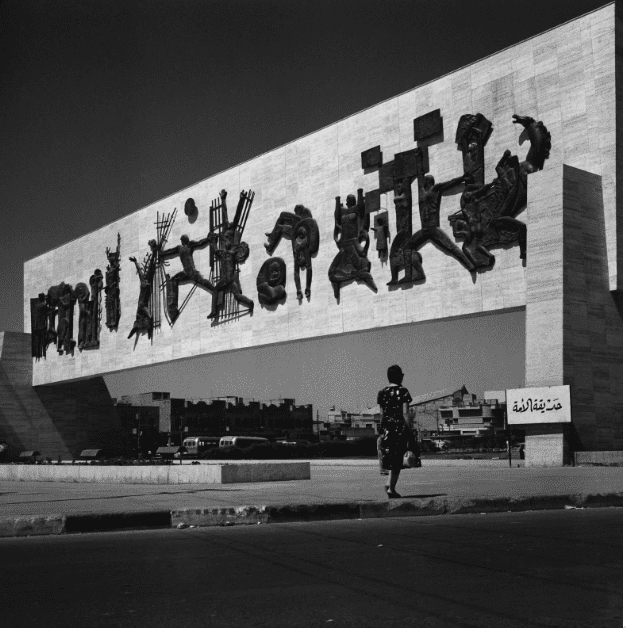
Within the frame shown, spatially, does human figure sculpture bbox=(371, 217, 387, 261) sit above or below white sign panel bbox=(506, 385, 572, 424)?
above

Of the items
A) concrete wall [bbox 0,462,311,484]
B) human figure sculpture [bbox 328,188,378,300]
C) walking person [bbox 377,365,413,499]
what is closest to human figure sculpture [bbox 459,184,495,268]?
human figure sculpture [bbox 328,188,378,300]

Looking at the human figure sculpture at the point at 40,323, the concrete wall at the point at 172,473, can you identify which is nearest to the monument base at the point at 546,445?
the concrete wall at the point at 172,473

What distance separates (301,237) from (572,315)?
44.0 ft

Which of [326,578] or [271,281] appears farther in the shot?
[271,281]

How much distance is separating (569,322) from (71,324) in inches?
1356

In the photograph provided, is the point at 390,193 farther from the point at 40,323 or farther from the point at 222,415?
the point at 222,415

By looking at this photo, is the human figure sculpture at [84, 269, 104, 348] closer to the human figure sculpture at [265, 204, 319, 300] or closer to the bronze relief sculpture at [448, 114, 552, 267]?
the human figure sculpture at [265, 204, 319, 300]

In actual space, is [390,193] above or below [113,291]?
above

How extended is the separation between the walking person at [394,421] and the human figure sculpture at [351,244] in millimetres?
21247

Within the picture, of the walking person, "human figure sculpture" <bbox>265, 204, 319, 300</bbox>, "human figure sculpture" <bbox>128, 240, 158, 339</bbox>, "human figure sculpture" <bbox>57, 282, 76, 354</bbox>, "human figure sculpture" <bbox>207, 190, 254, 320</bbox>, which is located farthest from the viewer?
"human figure sculpture" <bbox>57, 282, 76, 354</bbox>

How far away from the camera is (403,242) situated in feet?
95.6

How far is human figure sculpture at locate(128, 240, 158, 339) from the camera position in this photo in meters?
42.9

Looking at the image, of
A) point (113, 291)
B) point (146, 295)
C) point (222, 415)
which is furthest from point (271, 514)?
point (222, 415)

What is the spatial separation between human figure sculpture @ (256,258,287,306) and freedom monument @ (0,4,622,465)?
68mm
